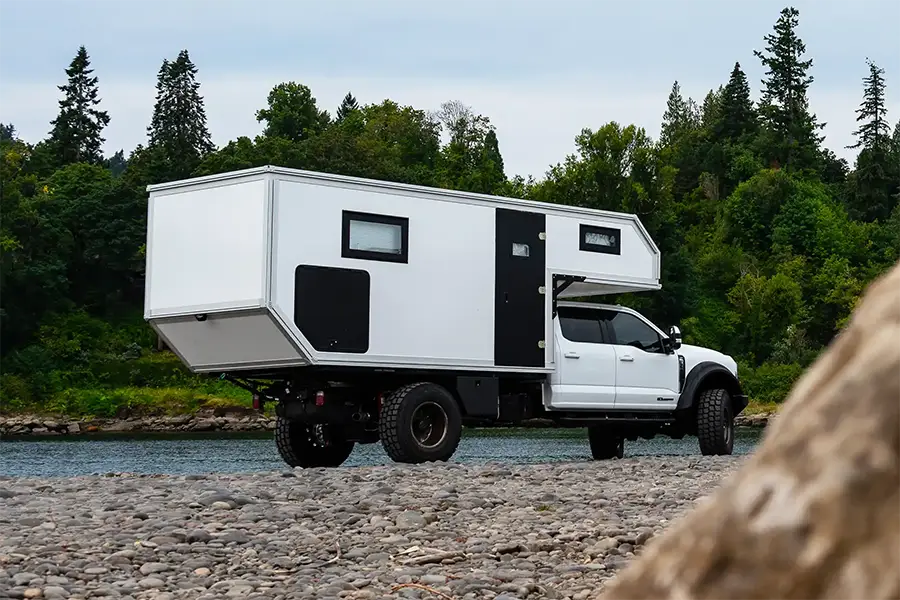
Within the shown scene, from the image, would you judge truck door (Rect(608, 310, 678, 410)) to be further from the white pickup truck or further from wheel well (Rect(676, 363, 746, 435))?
wheel well (Rect(676, 363, 746, 435))

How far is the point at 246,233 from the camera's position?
13898mm

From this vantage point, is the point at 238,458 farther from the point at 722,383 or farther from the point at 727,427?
the point at 727,427

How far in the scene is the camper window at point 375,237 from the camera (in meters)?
14.4

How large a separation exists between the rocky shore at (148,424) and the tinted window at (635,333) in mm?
44492

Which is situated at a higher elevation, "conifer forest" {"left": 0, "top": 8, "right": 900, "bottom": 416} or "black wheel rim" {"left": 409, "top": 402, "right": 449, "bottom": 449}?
"conifer forest" {"left": 0, "top": 8, "right": 900, "bottom": 416}

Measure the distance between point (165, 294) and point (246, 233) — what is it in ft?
4.80

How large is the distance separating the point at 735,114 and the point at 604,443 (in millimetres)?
98594

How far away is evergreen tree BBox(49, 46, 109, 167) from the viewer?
106812 millimetres

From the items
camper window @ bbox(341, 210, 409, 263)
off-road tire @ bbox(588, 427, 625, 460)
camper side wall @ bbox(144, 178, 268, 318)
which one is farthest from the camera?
off-road tire @ bbox(588, 427, 625, 460)

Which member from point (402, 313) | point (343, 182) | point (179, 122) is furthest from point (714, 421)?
point (179, 122)

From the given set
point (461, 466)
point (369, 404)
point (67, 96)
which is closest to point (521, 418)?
point (369, 404)

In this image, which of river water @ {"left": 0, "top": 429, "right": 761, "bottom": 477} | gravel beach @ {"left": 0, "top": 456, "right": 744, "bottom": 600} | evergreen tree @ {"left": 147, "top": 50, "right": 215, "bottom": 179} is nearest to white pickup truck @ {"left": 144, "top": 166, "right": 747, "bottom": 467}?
river water @ {"left": 0, "top": 429, "right": 761, "bottom": 477}

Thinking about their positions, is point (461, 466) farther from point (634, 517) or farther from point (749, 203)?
point (749, 203)

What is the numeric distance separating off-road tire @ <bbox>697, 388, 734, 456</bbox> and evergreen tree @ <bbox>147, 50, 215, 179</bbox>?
→ 73.9 metres
